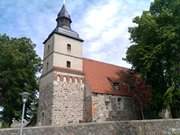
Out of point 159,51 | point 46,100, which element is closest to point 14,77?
point 46,100

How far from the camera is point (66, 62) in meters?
24.8

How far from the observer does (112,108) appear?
2491 cm

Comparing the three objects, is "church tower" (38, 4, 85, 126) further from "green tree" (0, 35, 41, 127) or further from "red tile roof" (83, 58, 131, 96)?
"green tree" (0, 35, 41, 127)

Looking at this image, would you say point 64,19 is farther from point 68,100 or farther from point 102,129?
point 102,129

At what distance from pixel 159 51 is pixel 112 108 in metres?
7.18

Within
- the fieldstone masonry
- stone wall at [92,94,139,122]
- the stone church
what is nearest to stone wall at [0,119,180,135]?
the fieldstone masonry

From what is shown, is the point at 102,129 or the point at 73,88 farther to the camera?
the point at 73,88

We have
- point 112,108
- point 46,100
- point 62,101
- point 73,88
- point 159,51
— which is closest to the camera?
point 159,51

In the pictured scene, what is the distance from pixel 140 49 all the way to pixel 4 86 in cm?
1456

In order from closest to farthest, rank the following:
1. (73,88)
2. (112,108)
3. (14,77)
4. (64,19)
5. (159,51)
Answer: (159,51)
(73,88)
(112,108)
(64,19)
(14,77)

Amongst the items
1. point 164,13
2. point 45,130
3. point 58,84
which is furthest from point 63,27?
point 45,130

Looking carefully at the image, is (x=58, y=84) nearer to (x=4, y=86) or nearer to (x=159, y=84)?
(x=4, y=86)

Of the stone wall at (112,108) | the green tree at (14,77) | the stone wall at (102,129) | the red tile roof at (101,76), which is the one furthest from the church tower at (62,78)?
the stone wall at (102,129)

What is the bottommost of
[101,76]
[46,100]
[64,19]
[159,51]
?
[46,100]
